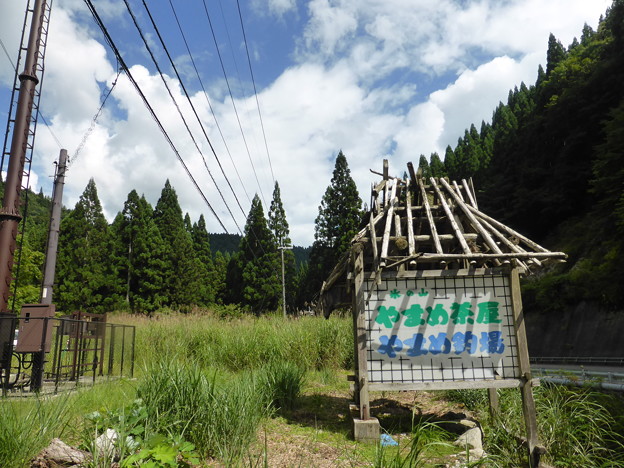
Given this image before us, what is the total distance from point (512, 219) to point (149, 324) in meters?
31.8

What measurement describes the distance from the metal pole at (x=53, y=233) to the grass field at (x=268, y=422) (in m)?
4.54

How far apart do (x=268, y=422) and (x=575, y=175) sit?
32340mm

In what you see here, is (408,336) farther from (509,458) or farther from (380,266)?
(509,458)

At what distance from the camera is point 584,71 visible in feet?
107

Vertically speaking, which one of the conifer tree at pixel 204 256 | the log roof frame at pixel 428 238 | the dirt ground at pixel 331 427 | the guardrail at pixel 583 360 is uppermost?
the conifer tree at pixel 204 256

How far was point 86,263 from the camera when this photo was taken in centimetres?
3378

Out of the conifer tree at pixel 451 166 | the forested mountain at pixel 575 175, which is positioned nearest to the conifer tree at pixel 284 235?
the forested mountain at pixel 575 175

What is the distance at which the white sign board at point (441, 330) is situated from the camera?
5750 millimetres

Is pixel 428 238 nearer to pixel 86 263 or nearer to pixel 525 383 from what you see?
pixel 525 383

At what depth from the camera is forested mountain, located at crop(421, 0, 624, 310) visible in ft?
72.1

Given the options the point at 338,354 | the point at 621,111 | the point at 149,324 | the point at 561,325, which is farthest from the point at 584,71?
the point at 149,324

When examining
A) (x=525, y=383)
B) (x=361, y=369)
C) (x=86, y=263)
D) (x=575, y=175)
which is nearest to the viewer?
(x=525, y=383)

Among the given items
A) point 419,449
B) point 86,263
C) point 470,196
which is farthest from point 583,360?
point 86,263

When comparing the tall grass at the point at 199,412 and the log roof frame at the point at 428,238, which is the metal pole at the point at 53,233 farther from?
the tall grass at the point at 199,412
